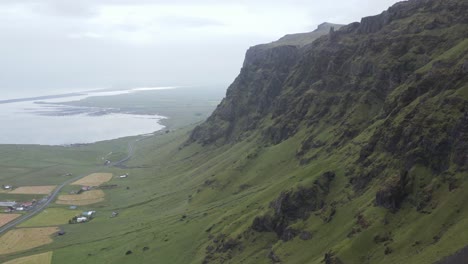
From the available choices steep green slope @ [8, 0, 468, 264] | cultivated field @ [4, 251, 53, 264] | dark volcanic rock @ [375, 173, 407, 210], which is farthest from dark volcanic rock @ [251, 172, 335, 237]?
cultivated field @ [4, 251, 53, 264]

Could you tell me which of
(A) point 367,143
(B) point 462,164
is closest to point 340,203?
(A) point 367,143

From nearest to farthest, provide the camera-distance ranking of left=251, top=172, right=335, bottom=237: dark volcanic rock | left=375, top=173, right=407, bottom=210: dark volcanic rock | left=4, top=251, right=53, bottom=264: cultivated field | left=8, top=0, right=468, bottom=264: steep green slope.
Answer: left=8, top=0, right=468, bottom=264: steep green slope < left=375, top=173, right=407, bottom=210: dark volcanic rock < left=251, top=172, right=335, bottom=237: dark volcanic rock < left=4, top=251, right=53, bottom=264: cultivated field

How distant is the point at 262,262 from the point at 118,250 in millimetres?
75602

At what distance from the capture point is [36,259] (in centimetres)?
18800

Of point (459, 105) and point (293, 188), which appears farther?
point (293, 188)

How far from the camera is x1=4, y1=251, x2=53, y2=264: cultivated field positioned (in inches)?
7274

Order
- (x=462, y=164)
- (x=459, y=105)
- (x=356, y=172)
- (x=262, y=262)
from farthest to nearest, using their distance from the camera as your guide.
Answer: (x=356, y=172), (x=262, y=262), (x=459, y=105), (x=462, y=164)

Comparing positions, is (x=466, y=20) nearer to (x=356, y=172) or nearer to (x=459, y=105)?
(x=459, y=105)

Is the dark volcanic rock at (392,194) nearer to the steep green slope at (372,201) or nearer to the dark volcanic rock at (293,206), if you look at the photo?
the steep green slope at (372,201)

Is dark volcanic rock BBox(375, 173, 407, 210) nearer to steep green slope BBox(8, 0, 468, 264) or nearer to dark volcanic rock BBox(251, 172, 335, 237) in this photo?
steep green slope BBox(8, 0, 468, 264)

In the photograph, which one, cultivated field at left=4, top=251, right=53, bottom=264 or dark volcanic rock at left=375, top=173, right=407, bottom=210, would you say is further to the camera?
cultivated field at left=4, top=251, right=53, bottom=264

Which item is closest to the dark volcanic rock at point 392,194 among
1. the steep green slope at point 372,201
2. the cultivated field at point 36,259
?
the steep green slope at point 372,201

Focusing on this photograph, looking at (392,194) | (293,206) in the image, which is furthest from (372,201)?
(293,206)

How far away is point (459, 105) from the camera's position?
13375 centimetres
